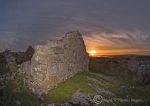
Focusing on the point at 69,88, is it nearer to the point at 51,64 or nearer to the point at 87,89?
the point at 87,89

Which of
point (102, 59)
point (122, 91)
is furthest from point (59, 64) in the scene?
point (102, 59)

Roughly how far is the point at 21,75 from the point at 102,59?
58.7 feet

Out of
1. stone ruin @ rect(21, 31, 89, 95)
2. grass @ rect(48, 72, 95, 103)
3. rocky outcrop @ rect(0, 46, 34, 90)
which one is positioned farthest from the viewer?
stone ruin @ rect(21, 31, 89, 95)

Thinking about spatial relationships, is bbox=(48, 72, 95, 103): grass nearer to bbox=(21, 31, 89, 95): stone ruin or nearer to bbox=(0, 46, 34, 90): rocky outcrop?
bbox=(21, 31, 89, 95): stone ruin

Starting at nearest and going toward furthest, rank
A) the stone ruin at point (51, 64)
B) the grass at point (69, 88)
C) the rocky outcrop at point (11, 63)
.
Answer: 1. the grass at point (69, 88)
2. the rocky outcrop at point (11, 63)
3. the stone ruin at point (51, 64)

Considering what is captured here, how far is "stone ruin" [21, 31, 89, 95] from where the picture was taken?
33.2 m

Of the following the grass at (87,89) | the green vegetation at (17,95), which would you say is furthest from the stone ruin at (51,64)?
the green vegetation at (17,95)

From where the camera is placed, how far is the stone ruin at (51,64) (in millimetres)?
33156

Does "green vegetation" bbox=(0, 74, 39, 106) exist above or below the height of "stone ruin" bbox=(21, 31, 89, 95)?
below

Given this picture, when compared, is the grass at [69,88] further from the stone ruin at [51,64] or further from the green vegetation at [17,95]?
the green vegetation at [17,95]

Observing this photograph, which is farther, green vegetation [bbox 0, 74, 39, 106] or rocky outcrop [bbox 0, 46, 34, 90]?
rocky outcrop [bbox 0, 46, 34, 90]

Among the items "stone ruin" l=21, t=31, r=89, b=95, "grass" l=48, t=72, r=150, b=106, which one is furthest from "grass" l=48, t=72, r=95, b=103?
"stone ruin" l=21, t=31, r=89, b=95

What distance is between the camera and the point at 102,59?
49.4 m

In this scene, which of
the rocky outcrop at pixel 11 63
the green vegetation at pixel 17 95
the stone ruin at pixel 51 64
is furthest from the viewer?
the stone ruin at pixel 51 64
